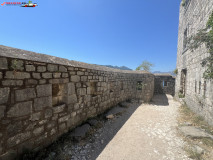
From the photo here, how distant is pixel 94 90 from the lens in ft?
14.7

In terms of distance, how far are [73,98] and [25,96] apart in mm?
1360

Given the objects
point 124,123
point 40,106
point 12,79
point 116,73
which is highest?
point 116,73

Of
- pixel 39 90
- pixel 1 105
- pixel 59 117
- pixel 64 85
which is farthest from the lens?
pixel 64 85

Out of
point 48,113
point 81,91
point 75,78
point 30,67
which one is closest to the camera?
point 30,67

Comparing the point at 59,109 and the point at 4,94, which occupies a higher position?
the point at 4,94

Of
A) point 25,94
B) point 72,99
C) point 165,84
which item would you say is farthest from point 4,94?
point 165,84

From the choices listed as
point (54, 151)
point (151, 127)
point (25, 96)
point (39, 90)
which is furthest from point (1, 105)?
point (151, 127)

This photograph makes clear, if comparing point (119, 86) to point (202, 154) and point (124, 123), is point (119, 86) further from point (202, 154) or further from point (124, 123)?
point (202, 154)

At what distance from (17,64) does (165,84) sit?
15422 mm

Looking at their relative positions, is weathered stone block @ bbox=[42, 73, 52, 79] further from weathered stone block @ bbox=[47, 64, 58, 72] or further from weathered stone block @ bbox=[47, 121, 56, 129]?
weathered stone block @ bbox=[47, 121, 56, 129]

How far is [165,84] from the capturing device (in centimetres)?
1366

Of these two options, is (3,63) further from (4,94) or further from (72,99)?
(72,99)

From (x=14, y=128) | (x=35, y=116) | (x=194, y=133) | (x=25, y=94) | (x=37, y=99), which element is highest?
(x=25, y=94)

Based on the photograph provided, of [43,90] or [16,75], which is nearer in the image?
[16,75]
